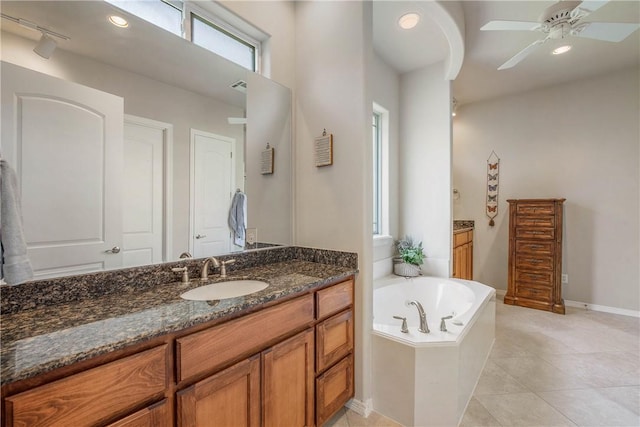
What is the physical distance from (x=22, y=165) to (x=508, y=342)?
12.0 ft

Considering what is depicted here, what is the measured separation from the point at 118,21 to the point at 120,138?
0.55 m

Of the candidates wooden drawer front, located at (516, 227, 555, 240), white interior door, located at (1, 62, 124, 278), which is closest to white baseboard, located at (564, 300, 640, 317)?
wooden drawer front, located at (516, 227, 555, 240)

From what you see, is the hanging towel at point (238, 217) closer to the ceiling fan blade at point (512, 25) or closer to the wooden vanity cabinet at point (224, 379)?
the wooden vanity cabinet at point (224, 379)

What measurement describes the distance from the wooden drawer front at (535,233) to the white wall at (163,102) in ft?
11.7

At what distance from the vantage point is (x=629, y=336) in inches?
109

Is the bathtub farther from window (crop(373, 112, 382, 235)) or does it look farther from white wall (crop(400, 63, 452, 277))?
window (crop(373, 112, 382, 235))

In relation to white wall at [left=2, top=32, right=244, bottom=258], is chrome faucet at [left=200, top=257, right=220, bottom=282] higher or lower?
lower

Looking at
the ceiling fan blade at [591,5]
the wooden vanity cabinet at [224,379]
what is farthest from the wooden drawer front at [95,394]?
the ceiling fan blade at [591,5]

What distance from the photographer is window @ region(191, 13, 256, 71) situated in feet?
5.38

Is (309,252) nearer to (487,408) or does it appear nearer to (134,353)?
(134,353)

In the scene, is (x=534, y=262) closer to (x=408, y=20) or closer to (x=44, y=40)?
(x=408, y=20)

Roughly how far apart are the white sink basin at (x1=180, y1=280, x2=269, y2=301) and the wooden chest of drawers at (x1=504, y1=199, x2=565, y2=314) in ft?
11.7

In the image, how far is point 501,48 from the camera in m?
2.82

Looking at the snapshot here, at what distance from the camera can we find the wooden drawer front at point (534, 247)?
3393 millimetres
